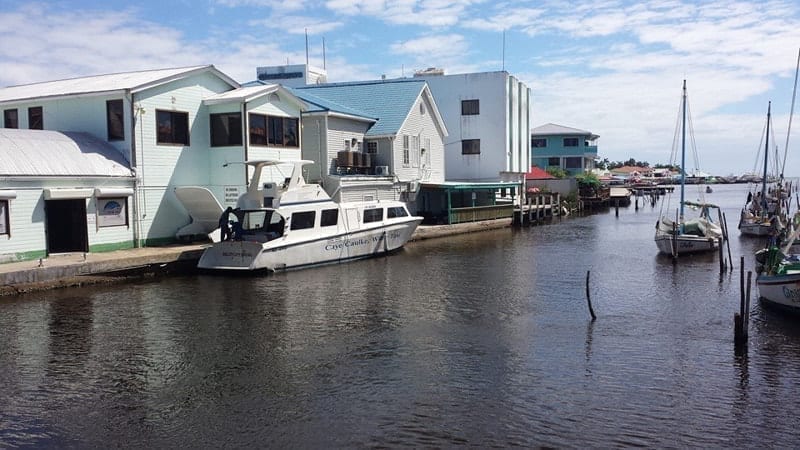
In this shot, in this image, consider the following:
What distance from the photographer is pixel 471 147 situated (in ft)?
188

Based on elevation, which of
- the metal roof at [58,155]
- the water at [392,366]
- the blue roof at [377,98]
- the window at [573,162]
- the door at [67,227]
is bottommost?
the water at [392,366]

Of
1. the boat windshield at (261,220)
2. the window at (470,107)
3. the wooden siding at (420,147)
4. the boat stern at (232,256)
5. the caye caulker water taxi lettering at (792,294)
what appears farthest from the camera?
the window at (470,107)

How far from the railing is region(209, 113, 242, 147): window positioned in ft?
57.9

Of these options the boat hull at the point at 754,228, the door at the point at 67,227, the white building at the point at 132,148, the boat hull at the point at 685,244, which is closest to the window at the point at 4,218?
the white building at the point at 132,148

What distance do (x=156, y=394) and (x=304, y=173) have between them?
24284mm

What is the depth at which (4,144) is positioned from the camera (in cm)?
2475

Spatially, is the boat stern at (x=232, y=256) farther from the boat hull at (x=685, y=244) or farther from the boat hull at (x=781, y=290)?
the boat hull at (x=685, y=244)

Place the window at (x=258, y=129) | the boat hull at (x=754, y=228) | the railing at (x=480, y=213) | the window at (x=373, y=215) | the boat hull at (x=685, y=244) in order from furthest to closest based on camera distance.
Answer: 1. the railing at (x=480, y=213)
2. the boat hull at (x=754, y=228)
3. the boat hull at (x=685, y=244)
4. the window at (x=373, y=215)
5. the window at (x=258, y=129)

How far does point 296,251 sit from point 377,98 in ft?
66.5

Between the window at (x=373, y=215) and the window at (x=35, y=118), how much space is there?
1411cm

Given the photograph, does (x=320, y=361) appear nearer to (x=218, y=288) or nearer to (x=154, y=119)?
(x=218, y=288)

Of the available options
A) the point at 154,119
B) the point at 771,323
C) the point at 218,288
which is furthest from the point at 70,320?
the point at 771,323

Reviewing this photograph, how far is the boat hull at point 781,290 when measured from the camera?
1872cm

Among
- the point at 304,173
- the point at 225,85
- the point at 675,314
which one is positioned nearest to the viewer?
the point at 675,314
